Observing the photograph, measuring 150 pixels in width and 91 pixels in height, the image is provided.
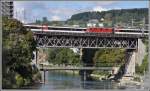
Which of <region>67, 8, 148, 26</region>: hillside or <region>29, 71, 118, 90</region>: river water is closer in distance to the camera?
<region>29, 71, 118, 90</region>: river water

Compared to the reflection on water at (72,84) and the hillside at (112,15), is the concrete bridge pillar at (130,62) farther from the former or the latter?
the hillside at (112,15)

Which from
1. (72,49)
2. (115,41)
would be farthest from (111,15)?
(115,41)

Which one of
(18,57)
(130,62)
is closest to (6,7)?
(18,57)

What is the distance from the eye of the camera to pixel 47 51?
8.98 ft

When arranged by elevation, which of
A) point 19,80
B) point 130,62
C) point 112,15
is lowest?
point 130,62

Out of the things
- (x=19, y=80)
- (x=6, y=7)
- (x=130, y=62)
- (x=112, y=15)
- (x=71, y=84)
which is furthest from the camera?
(x=130, y=62)

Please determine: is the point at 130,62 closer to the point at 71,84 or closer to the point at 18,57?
the point at 71,84

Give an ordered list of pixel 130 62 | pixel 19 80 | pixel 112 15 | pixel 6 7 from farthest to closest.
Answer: pixel 130 62 → pixel 112 15 → pixel 19 80 → pixel 6 7

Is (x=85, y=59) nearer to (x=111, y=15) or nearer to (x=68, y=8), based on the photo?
(x=111, y=15)

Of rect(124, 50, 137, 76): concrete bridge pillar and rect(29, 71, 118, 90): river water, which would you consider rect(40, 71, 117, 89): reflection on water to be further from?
rect(124, 50, 137, 76): concrete bridge pillar

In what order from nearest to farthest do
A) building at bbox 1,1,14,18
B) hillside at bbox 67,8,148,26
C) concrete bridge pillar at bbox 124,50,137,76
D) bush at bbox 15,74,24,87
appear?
building at bbox 1,1,14,18, bush at bbox 15,74,24,87, hillside at bbox 67,8,148,26, concrete bridge pillar at bbox 124,50,137,76

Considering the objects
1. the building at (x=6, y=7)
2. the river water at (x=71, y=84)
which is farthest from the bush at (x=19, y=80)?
the building at (x=6, y=7)

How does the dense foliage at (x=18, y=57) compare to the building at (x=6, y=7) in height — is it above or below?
below


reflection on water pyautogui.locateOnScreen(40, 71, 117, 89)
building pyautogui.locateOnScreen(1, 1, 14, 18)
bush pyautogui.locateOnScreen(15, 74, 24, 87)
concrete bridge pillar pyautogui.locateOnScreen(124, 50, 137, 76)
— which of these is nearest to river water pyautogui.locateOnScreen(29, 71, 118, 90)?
reflection on water pyautogui.locateOnScreen(40, 71, 117, 89)
